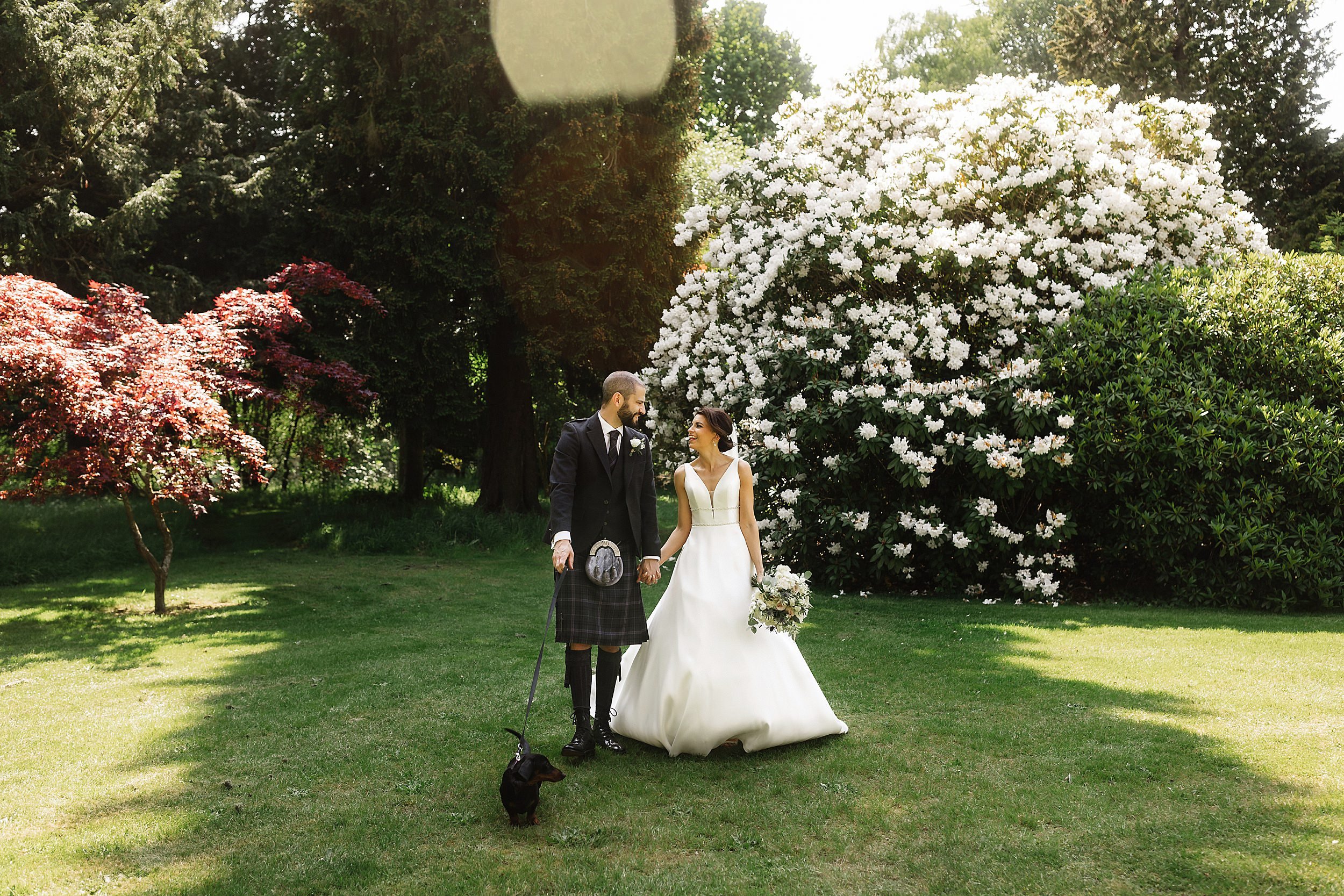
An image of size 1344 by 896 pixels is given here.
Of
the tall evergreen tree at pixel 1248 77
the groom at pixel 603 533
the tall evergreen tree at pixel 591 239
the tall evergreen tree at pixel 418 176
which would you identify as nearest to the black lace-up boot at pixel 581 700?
the groom at pixel 603 533

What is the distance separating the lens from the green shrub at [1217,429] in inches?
381

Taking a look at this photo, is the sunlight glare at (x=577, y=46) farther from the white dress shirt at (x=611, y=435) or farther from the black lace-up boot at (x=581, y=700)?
the black lace-up boot at (x=581, y=700)

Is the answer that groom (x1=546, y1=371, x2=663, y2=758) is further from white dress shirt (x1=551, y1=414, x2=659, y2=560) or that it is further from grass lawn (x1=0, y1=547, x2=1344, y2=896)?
grass lawn (x1=0, y1=547, x2=1344, y2=896)

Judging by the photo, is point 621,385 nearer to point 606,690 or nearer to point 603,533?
point 603,533

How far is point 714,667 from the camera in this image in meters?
5.20

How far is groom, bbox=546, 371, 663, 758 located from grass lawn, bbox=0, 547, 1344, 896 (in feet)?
1.47

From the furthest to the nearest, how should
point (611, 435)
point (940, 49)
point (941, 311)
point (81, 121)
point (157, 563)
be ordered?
point (940, 49)
point (81, 121)
point (941, 311)
point (157, 563)
point (611, 435)

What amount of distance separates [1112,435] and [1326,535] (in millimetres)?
2262

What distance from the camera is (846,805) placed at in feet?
14.8

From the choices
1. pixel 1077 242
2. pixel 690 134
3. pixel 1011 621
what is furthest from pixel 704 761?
pixel 690 134

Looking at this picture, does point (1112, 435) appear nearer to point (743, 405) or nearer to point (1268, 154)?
point (743, 405)

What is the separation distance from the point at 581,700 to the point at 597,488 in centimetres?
118

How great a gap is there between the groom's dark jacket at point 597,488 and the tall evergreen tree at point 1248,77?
21.8 meters

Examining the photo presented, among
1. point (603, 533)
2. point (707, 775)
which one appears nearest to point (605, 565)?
point (603, 533)
